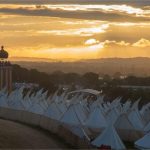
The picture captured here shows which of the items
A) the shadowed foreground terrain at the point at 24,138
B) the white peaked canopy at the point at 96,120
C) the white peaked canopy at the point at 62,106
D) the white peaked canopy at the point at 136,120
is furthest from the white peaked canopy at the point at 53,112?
the white peaked canopy at the point at 136,120

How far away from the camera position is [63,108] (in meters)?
35.8

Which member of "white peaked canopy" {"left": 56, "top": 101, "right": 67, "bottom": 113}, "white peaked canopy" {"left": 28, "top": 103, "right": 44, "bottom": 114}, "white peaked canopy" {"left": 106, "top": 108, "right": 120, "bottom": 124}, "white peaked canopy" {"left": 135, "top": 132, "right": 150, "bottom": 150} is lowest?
"white peaked canopy" {"left": 28, "top": 103, "right": 44, "bottom": 114}

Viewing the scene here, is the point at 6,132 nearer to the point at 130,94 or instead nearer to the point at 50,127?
the point at 50,127

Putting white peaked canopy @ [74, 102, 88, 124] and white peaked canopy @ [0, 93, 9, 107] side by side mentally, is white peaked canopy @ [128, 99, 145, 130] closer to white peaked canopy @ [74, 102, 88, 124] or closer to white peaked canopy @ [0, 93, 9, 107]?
white peaked canopy @ [74, 102, 88, 124]

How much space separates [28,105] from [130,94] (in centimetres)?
2490

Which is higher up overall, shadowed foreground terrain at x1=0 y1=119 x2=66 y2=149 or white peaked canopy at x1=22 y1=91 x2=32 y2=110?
shadowed foreground terrain at x1=0 y1=119 x2=66 y2=149

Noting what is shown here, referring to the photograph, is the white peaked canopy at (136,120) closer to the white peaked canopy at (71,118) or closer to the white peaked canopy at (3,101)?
the white peaked canopy at (71,118)

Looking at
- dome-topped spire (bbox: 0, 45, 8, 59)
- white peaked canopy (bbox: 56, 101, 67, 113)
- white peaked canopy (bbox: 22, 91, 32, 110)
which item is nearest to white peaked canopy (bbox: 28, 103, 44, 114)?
white peaked canopy (bbox: 22, 91, 32, 110)

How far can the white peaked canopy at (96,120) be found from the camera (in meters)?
32.5

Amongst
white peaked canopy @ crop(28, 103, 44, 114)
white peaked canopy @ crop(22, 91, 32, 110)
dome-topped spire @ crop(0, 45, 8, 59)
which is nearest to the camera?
white peaked canopy @ crop(28, 103, 44, 114)

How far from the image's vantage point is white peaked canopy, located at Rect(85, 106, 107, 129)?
3250cm

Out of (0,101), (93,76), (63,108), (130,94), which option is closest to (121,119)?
(63,108)

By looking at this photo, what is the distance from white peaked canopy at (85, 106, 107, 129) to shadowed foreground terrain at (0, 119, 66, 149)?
3.44 m

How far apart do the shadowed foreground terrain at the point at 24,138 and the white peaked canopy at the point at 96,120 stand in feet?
11.3
